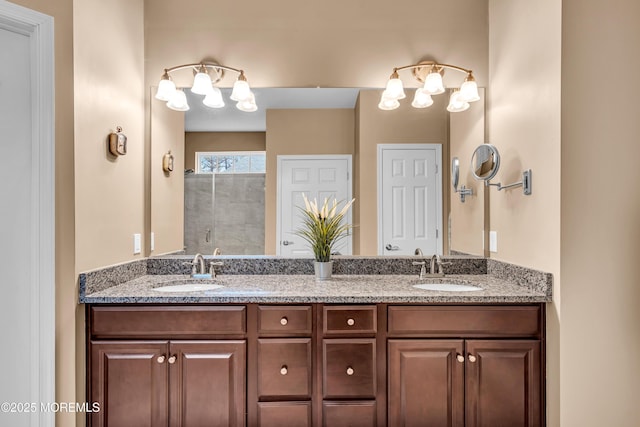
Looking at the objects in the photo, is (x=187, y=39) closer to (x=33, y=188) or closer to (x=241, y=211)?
(x=241, y=211)

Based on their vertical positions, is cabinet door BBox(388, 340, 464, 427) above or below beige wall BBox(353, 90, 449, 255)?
below

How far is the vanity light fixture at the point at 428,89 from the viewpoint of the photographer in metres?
2.07

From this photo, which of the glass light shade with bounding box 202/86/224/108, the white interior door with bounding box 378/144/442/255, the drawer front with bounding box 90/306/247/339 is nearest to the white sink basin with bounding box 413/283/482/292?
the white interior door with bounding box 378/144/442/255

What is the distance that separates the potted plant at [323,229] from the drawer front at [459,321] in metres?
0.52

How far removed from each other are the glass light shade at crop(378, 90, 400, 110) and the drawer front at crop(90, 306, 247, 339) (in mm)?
1412

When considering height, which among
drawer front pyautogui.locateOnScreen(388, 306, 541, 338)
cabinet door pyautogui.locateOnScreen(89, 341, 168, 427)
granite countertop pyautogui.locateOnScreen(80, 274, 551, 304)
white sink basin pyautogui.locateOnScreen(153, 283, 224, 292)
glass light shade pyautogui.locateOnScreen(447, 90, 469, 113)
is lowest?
cabinet door pyautogui.locateOnScreen(89, 341, 168, 427)

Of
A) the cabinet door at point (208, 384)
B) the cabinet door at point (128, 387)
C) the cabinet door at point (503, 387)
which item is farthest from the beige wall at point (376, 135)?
the cabinet door at point (128, 387)

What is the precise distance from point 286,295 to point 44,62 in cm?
138

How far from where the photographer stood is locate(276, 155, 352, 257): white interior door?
2184 mm

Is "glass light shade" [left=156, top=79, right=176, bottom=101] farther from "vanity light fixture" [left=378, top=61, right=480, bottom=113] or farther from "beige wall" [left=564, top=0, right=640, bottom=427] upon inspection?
"beige wall" [left=564, top=0, right=640, bottom=427]

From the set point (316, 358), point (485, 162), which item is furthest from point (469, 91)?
point (316, 358)

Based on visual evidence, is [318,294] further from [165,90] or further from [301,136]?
[165,90]

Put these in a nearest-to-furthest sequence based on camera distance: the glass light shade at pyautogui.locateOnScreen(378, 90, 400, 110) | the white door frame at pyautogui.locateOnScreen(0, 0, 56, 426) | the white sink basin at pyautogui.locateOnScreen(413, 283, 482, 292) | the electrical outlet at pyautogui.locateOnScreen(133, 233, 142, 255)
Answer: the white door frame at pyautogui.locateOnScreen(0, 0, 56, 426) < the white sink basin at pyautogui.locateOnScreen(413, 283, 482, 292) < the electrical outlet at pyautogui.locateOnScreen(133, 233, 142, 255) < the glass light shade at pyautogui.locateOnScreen(378, 90, 400, 110)

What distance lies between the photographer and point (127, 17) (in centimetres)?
195
